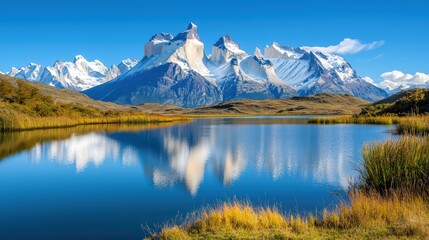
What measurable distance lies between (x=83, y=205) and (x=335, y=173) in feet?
46.7

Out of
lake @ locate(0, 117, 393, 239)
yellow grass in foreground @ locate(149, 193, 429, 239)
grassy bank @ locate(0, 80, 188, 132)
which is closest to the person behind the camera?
yellow grass in foreground @ locate(149, 193, 429, 239)

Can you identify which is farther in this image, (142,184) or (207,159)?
(207,159)

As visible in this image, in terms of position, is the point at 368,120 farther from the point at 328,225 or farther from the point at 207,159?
the point at 328,225

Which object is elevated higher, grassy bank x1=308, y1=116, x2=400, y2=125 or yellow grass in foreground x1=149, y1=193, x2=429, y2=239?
grassy bank x1=308, y1=116, x2=400, y2=125

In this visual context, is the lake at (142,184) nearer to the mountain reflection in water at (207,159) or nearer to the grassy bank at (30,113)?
the mountain reflection in water at (207,159)

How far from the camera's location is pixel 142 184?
21.7 m

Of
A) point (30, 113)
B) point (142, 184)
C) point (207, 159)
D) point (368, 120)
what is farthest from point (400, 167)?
point (30, 113)

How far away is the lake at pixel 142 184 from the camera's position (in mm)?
14609

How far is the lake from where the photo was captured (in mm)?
14609

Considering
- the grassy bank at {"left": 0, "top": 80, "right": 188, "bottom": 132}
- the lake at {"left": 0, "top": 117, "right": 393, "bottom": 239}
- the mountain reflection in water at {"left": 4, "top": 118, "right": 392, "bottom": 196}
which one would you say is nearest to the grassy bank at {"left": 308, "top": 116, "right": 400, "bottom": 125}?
the mountain reflection in water at {"left": 4, "top": 118, "right": 392, "bottom": 196}

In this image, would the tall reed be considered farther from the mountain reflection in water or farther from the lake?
the mountain reflection in water

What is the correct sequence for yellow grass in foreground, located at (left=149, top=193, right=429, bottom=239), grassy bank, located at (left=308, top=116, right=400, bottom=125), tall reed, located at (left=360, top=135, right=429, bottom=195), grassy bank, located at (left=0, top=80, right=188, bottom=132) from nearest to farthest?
yellow grass in foreground, located at (left=149, top=193, right=429, bottom=239), tall reed, located at (left=360, top=135, right=429, bottom=195), grassy bank, located at (left=0, top=80, right=188, bottom=132), grassy bank, located at (left=308, top=116, right=400, bottom=125)

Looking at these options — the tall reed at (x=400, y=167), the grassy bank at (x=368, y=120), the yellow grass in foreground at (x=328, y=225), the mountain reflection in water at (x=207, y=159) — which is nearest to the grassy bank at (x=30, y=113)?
the mountain reflection in water at (x=207, y=159)

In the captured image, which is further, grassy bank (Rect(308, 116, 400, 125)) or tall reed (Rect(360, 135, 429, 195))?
grassy bank (Rect(308, 116, 400, 125))
